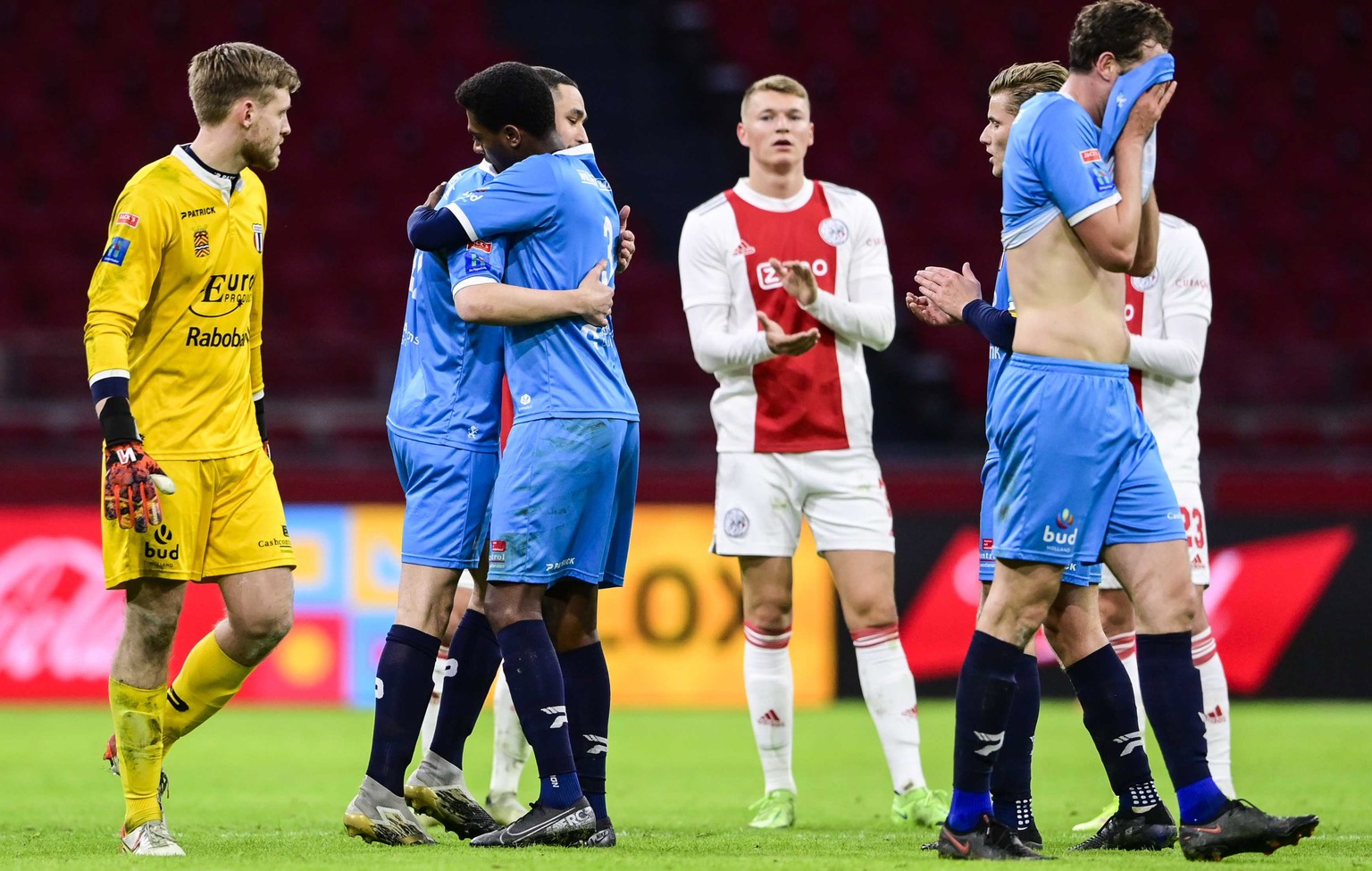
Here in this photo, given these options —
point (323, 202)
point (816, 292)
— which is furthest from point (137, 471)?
point (323, 202)

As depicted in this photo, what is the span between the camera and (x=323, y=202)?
15.5 meters

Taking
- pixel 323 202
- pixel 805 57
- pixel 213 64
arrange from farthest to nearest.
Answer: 1. pixel 805 57
2. pixel 323 202
3. pixel 213 64

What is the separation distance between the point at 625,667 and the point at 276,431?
2.94 m

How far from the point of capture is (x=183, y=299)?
5344 millimetres

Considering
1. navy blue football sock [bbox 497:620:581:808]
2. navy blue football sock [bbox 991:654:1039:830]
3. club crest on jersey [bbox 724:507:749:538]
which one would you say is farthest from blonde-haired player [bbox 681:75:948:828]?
navy blue football sock [bbox 497:620:581:808]

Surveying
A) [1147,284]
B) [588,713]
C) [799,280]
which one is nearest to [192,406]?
[588,713]

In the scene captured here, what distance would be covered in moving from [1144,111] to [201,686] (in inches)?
134

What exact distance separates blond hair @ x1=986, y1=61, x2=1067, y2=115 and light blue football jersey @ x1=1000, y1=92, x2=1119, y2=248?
2.30 ft

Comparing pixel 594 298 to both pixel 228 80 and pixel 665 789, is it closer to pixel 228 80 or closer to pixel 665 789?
pixel 228 80

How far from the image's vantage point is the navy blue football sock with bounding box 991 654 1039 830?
5.52m

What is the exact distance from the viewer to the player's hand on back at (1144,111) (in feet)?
15.9

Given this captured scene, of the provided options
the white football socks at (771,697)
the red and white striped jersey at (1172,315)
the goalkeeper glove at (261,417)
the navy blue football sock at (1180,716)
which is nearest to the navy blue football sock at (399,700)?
the goalkeeper glove at (261,417)

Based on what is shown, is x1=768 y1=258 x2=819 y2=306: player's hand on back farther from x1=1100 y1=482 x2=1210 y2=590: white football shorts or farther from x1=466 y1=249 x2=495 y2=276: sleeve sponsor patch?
x1=1100 y1=482 x2=1210 y2=590: white football shorts

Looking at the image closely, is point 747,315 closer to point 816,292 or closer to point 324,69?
point 816,292
